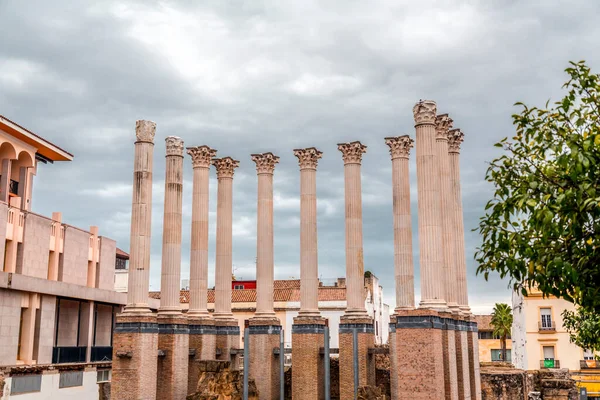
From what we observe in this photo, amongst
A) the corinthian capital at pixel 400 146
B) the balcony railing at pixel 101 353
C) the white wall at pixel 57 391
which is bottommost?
the white wall at pixel 57 391

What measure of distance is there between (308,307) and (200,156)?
10255 millimetres

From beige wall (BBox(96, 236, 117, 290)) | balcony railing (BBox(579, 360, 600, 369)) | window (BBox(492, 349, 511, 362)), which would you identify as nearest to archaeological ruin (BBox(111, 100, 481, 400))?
beige wall (BBox(96, 236, 117, 290))

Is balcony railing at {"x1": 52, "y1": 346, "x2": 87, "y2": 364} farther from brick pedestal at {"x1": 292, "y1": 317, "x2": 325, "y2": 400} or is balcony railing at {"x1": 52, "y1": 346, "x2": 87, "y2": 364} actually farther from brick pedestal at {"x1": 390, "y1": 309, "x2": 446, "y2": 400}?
brick pedestal at {"x1": 390, "y1": 309, "x2": 446, "y2": 400}

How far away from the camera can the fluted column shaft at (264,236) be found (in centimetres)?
3675

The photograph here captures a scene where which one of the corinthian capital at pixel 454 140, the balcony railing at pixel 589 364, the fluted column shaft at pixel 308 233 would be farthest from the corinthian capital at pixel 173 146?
the balcony railing at pixel 589 364

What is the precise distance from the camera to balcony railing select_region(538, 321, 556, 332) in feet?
179

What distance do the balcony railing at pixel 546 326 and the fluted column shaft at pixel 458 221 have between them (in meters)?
23.2

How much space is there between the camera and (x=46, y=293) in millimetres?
35812

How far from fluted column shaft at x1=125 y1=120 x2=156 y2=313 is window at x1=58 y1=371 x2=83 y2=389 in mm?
9257

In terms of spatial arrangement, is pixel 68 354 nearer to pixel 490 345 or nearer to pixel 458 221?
pixel 458 221

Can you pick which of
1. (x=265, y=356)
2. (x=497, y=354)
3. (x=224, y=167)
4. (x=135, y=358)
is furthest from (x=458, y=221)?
(x=497, y=354)

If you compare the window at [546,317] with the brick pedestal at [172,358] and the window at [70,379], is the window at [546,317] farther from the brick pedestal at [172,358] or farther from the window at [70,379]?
the window at [70,379]

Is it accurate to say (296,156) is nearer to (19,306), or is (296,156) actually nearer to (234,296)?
(19,306)

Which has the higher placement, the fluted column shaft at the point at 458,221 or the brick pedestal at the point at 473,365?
the fluted column shaft at the point at 458,221
